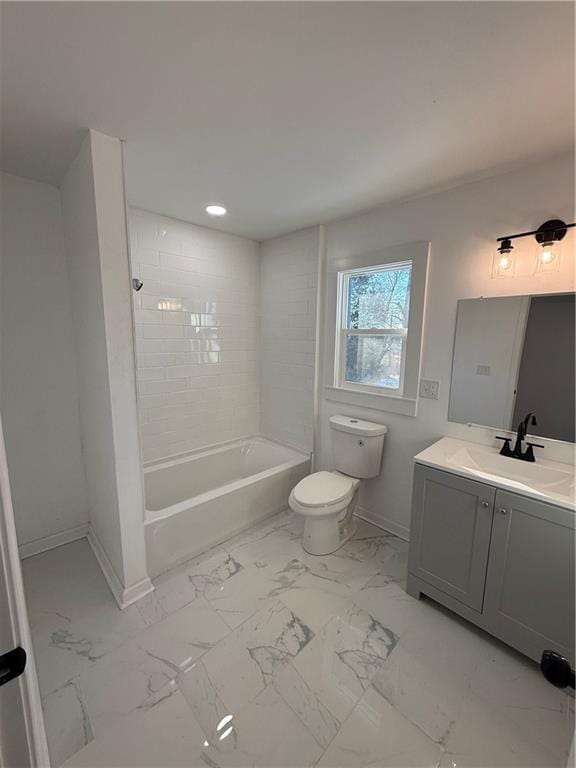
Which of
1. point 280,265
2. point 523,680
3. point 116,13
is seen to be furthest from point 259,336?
point 523,680

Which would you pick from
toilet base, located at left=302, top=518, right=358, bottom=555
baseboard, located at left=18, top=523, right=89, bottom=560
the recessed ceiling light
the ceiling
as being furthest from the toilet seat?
the recessed ceiling light

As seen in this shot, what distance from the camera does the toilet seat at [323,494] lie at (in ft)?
6.79

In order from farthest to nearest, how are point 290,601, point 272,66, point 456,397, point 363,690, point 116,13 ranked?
point 456,397
point 290,601
point 363,690
point 272,66
point 116,13

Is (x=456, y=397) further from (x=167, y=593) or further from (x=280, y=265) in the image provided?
(x=167, y=593)

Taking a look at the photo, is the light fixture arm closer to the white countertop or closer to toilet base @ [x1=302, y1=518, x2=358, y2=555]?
the white countertop

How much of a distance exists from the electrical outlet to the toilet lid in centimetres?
80

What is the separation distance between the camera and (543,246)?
1.59 meters

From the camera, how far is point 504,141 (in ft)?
4.74

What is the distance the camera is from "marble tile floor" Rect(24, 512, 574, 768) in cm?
116

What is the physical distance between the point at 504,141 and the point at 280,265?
71.0 inches

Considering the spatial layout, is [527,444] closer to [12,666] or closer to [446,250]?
[446,250]

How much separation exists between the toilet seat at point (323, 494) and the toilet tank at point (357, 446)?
0.10m

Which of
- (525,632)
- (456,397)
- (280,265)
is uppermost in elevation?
(280,265)

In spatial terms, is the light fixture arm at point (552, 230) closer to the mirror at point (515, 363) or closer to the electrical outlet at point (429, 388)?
the mirror at point (515, 363)
